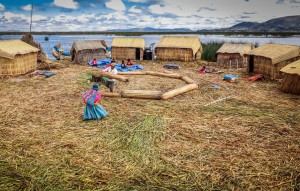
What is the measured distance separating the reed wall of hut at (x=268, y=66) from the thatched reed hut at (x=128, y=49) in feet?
30.0

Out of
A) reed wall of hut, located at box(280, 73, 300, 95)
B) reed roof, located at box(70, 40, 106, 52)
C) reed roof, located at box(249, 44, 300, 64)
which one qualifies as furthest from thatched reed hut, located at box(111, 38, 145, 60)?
reed wall of hut, located at box(280, 73, 300, 95)

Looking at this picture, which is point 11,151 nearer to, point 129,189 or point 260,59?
point 129,189

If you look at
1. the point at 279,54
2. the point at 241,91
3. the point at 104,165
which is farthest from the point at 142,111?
the point at 279,54

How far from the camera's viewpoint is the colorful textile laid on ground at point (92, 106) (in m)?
6.67

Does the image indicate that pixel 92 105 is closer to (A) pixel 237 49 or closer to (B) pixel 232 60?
(B) pixel 232 60

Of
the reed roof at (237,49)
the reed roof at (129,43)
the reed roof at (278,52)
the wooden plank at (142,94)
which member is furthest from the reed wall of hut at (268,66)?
the reed roof at (129,43)

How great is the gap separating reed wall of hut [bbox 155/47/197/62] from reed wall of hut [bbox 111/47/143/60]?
4.50ft

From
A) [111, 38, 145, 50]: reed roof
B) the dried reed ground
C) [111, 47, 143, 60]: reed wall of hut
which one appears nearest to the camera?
the dried reed ground

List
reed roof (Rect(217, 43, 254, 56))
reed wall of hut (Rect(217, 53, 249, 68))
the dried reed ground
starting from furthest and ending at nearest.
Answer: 1. reed wall of hut (Rect(217, 53, 249, 68))
2. reed roof (Rect(217, 43, 254, 56))
3. the dried reed ground

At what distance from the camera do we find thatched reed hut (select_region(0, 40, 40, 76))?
12508 millimetres

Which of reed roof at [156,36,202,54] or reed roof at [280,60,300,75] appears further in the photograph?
reed roof at [156,36,202,54]

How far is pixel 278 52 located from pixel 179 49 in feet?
26.1

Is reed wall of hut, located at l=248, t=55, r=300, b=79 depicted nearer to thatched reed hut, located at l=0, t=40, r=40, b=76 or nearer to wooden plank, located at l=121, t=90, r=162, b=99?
wooden plank, located at l=121, t=90, r=162, b=99

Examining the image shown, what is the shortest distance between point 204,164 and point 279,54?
10.0m
